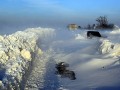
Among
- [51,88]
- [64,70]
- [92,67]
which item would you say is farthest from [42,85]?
[92,67]

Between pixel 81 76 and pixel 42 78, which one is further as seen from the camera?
pixel 81 76

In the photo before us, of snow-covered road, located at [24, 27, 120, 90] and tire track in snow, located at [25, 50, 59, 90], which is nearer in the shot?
tire track in snow, located at [25, 50, 59, 90]

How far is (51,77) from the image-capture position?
Answer: 1538 cm

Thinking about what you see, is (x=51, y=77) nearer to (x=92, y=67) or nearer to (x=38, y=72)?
(x=38, y=72)

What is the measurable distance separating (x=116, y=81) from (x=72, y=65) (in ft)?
20.0

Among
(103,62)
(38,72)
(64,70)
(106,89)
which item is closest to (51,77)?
(38,72)

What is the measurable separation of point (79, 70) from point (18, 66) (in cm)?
449

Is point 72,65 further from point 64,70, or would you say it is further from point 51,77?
point 51,77

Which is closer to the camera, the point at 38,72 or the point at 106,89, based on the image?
the point at 106,89

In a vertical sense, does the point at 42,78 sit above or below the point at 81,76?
above

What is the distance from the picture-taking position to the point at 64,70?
17516 mm

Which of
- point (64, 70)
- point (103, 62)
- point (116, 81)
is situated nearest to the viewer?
point (116, 81)

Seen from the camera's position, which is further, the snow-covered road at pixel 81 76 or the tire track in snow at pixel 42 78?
the snow-covered road at pixel 81 76

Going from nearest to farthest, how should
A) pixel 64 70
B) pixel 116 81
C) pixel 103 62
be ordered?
1. pixel 116 81
2. pixel 64 70
3. pixel 103 62
